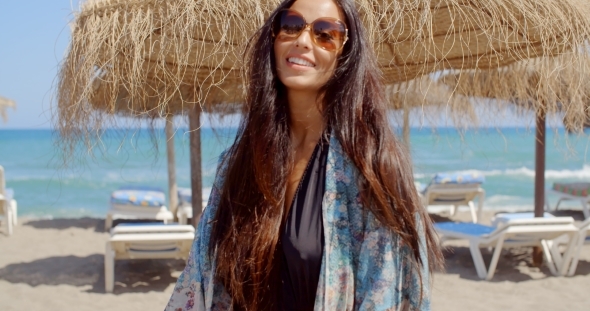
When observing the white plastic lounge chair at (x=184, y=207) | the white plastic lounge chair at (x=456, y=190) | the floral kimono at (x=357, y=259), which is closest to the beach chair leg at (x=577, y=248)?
the white plastic lounge chair at (x=456, y=190)

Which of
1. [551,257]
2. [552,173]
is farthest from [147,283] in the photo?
[552,173]

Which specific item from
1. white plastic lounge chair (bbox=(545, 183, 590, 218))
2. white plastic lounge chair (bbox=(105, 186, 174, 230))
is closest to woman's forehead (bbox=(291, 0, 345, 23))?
white plastic lounge chair (bbox=(105, 186, 174, 230))

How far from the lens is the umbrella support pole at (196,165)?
4.13 meters

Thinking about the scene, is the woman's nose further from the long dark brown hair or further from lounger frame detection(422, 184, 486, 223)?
lounger frame detection(422, 184, 486, 223)

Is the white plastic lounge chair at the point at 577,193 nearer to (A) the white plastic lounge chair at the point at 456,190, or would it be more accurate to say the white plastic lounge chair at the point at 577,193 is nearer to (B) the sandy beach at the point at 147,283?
(A) the white plastic lounge chair at the point at 456,190

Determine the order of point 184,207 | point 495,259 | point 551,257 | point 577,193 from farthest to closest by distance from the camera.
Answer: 1. point 577,193
2. point 184,207
3. point 551,257
4. point 495,259

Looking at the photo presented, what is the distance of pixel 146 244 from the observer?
462 centimetres

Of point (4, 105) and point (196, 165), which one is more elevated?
point (196, 165)

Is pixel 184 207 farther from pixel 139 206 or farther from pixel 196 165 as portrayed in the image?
pixel 196 165

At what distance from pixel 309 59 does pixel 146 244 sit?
3812mm

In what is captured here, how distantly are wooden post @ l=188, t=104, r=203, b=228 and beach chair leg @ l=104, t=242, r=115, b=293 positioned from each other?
811 millimetres

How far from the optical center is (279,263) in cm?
119

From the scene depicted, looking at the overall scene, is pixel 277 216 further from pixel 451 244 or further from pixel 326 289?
pixel 451 244

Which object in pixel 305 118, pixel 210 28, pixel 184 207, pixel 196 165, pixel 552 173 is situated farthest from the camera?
pixel 552 173
